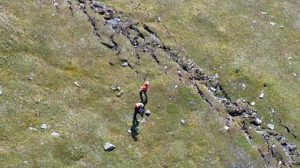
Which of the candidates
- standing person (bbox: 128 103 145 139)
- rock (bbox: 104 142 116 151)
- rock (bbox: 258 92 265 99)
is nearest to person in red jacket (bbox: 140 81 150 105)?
standing person (bbox: 128 103 145 139)

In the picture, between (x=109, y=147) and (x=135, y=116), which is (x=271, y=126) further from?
(x=109, y=147)

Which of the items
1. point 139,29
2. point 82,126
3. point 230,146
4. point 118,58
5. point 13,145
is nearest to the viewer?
point 13,145

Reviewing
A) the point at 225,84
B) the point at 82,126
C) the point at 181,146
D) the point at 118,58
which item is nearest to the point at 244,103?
the point at 225,84

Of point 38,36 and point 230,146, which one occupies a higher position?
point 38,36

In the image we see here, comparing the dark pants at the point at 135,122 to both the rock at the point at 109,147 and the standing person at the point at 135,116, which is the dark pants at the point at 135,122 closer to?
the standing person at the point at 135,116

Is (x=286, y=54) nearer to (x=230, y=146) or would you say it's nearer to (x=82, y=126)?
(x=230, y=146)

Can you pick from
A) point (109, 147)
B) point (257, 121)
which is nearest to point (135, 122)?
point (109, 147)

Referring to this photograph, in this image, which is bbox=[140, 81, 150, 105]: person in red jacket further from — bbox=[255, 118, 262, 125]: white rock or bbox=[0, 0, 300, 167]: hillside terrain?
bbox=[255, 118, 262, 125]: white rock
